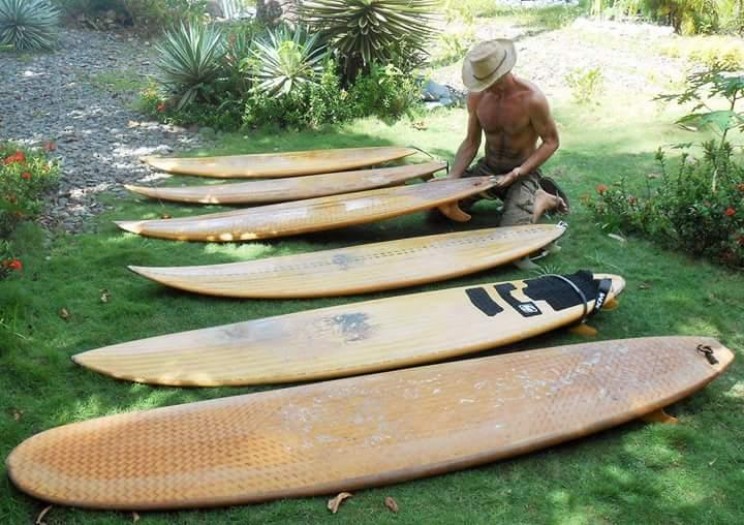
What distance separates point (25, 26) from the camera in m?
9.48

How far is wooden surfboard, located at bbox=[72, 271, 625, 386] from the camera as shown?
113 inches

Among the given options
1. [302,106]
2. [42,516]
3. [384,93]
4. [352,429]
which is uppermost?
[384,93]

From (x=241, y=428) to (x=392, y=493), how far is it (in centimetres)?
61

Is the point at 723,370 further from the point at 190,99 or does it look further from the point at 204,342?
the point at 190,99

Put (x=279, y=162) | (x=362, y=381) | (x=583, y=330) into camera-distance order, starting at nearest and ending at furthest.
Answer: (x=362, y=381) → (x=583, y=330) → (x=279, y=162)

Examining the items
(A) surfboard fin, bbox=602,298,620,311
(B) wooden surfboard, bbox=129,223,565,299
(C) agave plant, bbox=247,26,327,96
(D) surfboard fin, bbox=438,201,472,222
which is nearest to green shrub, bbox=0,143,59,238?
(B) wooden surfboard, bbox=129,223,565,299

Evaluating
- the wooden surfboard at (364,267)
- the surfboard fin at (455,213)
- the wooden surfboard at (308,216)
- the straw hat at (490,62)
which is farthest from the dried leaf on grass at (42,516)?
the straw hat at (490,62)

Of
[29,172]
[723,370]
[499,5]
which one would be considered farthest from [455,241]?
[499,5]

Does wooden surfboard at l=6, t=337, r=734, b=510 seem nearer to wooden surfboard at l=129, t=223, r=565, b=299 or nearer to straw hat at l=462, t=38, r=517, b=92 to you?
wooden surfboard at l=129, t=223, r=565, b=299

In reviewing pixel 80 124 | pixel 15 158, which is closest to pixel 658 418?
pixel 15 158

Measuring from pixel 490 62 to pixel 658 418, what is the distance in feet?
7.66

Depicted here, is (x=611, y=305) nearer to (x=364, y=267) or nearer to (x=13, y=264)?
(x=364, y=267)

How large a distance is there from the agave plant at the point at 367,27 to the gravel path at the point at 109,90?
1.17 metres

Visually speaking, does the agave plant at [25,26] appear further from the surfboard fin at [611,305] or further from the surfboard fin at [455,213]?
the surfboard fin at [611,305]
